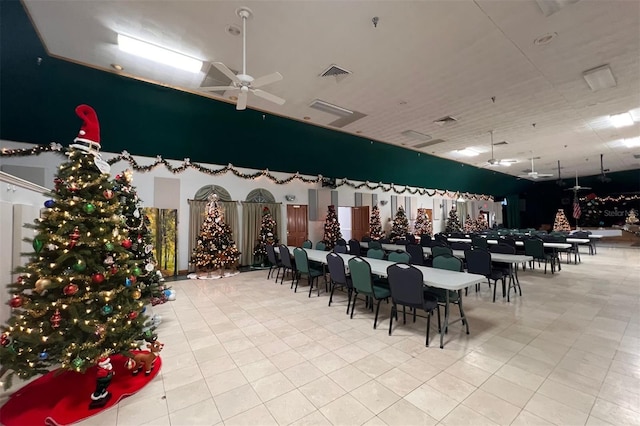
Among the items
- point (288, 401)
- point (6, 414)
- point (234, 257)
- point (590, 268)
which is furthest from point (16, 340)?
point (590, 268)

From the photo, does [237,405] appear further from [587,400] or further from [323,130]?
[323,130]

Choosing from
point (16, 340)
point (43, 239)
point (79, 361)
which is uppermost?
point (43, 239)

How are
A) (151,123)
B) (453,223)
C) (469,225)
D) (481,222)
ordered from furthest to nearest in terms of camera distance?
(481,222)
(469,225)
(453,223)
(151,123)

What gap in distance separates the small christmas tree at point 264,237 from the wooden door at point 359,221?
4242 millimetres

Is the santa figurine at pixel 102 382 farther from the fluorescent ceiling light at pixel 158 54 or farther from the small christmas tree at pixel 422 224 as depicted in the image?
the small christmas tree at pixel 422 224

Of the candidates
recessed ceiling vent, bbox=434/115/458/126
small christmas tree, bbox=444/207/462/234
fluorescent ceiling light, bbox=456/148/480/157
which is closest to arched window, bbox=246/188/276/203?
recessed ceiling vent, bbox=434/115/458/126

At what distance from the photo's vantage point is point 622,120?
753cm

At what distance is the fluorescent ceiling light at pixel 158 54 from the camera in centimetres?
422

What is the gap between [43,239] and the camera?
2127 mm

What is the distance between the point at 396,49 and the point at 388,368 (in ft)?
15.3

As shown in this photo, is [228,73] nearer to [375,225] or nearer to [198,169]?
[198,169]

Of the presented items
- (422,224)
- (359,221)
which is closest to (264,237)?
(359,221)

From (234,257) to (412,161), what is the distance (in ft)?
28.4

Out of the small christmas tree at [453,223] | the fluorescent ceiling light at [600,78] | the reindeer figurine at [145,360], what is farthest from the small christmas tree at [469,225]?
the reindeer figurine at [145,360]
